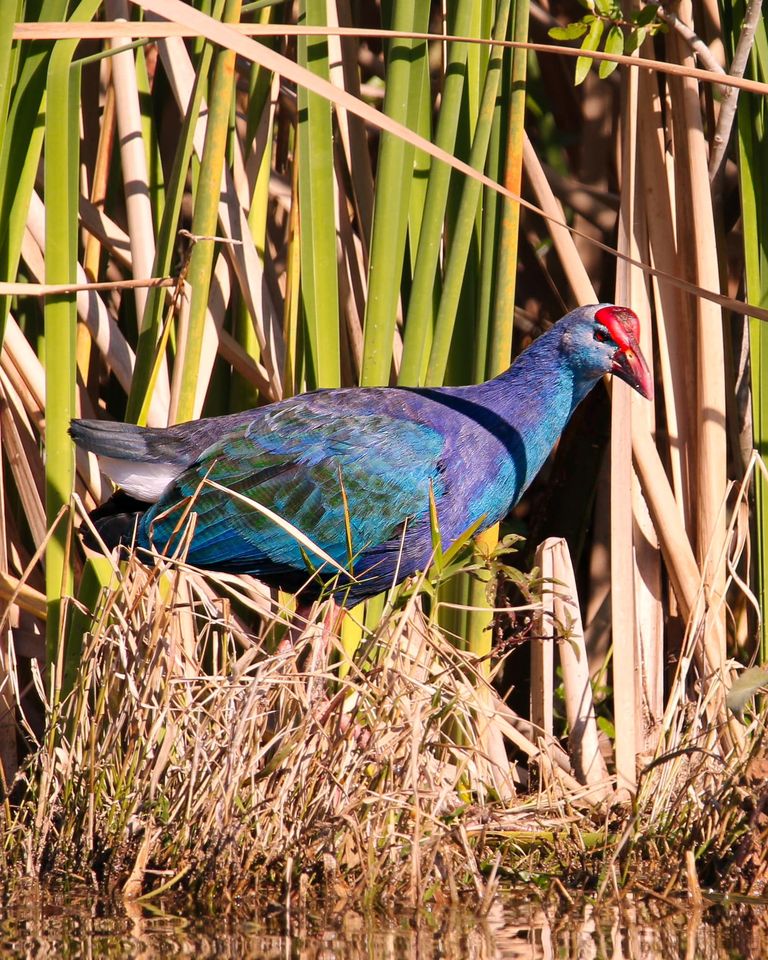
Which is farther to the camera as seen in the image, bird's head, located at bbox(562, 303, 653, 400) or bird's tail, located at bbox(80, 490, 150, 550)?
bird's head, located at bbox(562, 303, 653, 400)

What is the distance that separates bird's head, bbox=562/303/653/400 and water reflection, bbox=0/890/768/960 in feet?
3.63

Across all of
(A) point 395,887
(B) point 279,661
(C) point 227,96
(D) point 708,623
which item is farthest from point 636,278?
(A) point 395,887

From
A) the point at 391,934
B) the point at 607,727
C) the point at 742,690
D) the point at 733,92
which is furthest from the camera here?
the point at 607,727

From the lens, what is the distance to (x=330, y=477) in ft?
8.23

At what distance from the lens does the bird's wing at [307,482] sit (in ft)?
8.14

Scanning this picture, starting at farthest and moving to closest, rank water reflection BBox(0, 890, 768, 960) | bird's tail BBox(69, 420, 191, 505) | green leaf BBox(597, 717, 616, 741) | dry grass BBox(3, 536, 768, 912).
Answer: green leaf BBox(597, 717, 616, 741) < bird's tail BBox(69, 420, 191, 505) < dry grass BBox(3, 536, 768, 912) < water reflection BBox(0, 890, 768, 960)

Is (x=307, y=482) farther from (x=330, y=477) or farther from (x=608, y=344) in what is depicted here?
(x=608, y=344)

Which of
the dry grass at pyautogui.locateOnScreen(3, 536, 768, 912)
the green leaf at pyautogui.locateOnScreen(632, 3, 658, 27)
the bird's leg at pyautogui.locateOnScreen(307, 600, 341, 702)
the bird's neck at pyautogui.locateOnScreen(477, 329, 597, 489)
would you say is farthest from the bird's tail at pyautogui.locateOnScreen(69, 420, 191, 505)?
the green leaf at pyautogui.locateOnScreen(632, 3, 658, 27)

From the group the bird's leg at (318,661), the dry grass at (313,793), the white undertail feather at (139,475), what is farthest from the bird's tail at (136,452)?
the bird's leg at (318,661)

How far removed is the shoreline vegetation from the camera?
1.95 meters

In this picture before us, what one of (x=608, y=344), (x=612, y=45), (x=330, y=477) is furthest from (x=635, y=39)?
(x=330, y=477)

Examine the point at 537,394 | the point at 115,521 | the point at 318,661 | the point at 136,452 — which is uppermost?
the point at 537,394

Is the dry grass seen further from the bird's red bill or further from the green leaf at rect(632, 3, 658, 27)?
the green leaf at rect(632, 3, 658, 27)

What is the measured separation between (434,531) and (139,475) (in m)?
0.69
